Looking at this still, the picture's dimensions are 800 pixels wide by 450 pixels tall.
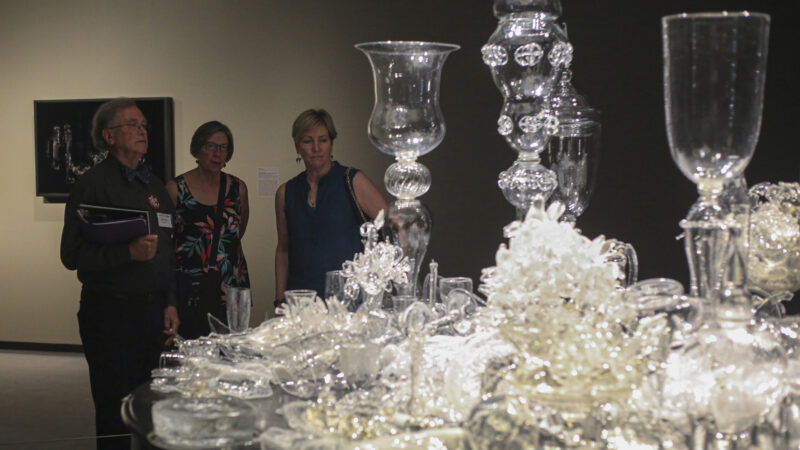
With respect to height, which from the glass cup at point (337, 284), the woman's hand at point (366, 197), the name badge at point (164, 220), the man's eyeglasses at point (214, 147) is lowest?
the glass cup at point (337, 284)

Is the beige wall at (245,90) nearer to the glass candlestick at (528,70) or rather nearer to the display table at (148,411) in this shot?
the glass candlestick at (528,70)

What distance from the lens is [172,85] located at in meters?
6.48

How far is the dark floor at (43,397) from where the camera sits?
186 inches

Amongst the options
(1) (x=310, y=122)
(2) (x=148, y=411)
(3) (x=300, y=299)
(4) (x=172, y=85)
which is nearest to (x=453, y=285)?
(3) (x=300, y=299)

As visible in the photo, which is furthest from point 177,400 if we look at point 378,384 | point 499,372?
point 499,372

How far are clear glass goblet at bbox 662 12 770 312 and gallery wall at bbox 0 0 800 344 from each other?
422cm

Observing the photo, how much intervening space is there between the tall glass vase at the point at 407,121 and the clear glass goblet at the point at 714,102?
898 millimetres

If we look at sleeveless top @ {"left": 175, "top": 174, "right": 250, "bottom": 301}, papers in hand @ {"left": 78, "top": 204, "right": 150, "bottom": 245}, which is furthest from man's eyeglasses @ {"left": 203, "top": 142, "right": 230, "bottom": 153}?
papers in hand @ {"left": 78, "top": 204, "right": 150, "bottom": 245}

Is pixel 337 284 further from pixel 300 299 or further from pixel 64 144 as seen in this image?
pixel 64 144

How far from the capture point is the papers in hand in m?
3.29

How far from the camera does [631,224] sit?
5.67 meters

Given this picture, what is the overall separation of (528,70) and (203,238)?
1.99m

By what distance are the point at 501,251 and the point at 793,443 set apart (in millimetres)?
605

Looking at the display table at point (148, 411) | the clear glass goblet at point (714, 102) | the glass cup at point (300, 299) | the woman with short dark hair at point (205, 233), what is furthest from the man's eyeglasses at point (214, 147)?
the clear glass goblet at point (714, 102)
